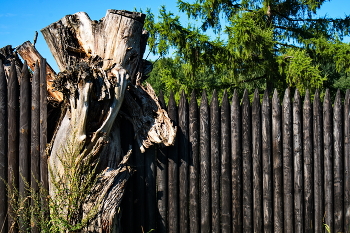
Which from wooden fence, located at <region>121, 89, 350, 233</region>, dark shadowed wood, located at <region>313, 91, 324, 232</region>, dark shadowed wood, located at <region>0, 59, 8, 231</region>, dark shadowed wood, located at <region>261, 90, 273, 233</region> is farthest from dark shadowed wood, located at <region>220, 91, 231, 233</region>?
dark shadowed wood, located at <region>0, 59, 8, 231</region>

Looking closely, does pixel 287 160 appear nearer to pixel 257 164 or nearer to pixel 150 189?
pixel 257 164

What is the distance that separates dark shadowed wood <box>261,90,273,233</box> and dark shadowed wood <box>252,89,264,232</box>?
0.17 ft

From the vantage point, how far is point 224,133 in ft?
15.1

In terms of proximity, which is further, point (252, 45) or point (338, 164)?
point (252, 45)

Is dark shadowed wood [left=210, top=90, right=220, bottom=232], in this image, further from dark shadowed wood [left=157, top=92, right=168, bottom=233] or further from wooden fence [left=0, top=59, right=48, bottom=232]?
wooden fence [left=0, top=59, right=48, bottom=232]

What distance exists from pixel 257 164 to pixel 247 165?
124 millimetres

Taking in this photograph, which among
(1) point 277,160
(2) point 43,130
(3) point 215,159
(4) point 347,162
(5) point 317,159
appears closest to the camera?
(2) point 43,130

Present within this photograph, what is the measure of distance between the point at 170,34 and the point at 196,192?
7509mm

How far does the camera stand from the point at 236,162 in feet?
15.2

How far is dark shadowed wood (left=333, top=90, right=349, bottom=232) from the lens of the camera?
16.0 feet

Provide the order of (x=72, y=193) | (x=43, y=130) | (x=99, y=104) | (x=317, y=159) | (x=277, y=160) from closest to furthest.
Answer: (x=72, y=193) → (x=99, y=104) → (x=43, y=130) → (x=277, y=160) → (x=317, y=159)

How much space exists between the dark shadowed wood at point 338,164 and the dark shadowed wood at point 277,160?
74 cm

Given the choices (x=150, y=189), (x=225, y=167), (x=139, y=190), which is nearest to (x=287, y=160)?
(x=225, y=167)

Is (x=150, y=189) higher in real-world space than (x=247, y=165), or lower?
lower
